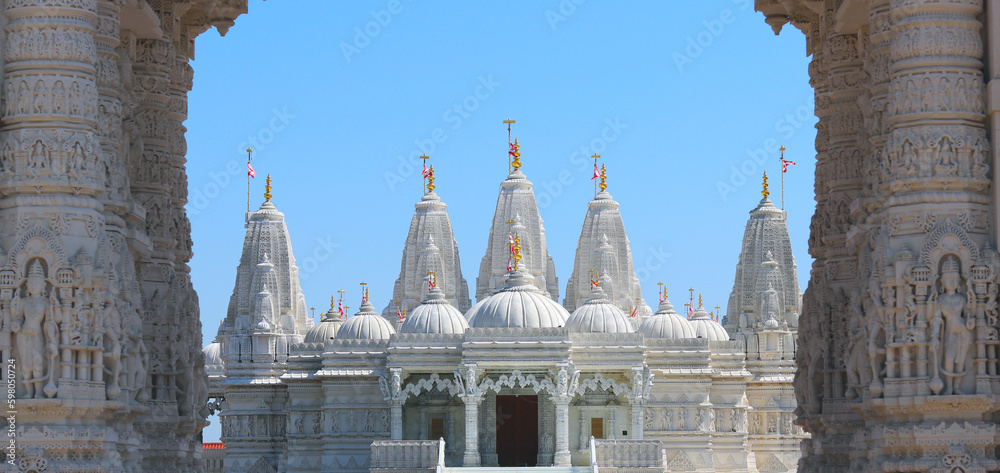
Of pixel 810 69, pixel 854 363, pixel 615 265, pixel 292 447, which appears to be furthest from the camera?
pixel 615 265

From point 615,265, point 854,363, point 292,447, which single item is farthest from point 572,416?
point 854,363

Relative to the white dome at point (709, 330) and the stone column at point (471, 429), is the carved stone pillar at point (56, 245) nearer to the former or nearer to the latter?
the stone column at point (471, 429)

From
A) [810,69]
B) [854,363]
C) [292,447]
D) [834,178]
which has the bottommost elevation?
[292,447]

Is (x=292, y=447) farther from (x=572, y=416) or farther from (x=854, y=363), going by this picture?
(x=854, y=363)

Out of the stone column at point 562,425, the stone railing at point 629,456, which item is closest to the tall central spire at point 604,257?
the stone column at point 562,425

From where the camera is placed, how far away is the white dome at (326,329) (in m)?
52.2

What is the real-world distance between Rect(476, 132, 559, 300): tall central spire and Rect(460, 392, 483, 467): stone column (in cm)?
Answer: 1847

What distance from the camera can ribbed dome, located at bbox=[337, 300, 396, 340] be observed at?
4981 cm

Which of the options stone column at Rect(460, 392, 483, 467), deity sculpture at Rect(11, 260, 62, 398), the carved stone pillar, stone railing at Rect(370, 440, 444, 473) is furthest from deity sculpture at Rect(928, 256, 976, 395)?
stone column at Rect(460, 392, 483, 467)

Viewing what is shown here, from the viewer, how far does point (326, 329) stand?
5309cm

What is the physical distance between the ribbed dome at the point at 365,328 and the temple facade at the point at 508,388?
0.06m

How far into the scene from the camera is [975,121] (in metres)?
13.5

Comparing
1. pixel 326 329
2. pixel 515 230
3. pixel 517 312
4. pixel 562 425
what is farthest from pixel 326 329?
pixel 562 425

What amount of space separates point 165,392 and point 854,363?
7.53m
